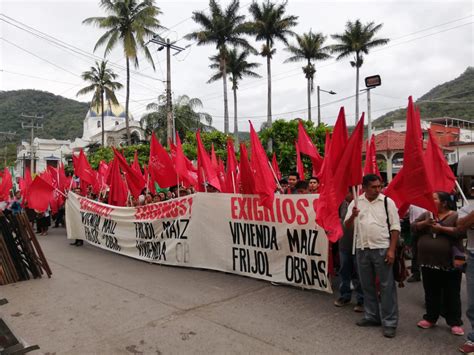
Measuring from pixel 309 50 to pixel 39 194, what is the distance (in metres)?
34.3

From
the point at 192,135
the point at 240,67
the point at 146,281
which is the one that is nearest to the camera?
the point at 146,281

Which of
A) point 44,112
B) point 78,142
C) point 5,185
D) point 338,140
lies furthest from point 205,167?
point 44,112

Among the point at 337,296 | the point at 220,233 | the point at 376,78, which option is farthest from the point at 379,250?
the point at 376,78

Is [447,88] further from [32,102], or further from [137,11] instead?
[32,102]

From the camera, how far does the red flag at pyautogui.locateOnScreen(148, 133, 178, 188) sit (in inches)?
331

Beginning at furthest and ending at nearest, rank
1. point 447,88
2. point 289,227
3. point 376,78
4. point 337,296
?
point 447,88 → point 376,78 → point 289,227 → point 337,296

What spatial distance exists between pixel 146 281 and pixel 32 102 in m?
81.9

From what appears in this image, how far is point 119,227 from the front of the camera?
8.41 meters

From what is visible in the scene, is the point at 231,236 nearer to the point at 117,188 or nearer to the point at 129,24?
the point at 117,188

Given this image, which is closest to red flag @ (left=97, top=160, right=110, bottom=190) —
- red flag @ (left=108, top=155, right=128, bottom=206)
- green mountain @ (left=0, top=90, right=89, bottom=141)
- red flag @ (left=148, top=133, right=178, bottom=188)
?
red flag @ (left=108, top=155, right=128, bottom=206)

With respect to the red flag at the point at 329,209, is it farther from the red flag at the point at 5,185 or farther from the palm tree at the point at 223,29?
the palm tree at the point at 223,29

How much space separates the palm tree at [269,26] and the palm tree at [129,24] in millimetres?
10028

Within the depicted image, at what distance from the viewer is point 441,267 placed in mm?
3990

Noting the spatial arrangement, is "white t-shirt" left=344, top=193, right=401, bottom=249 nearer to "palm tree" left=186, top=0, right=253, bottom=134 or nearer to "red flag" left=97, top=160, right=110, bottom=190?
"red flag" left=97, top=160, right=110, bottom=190
